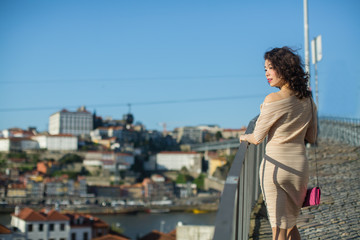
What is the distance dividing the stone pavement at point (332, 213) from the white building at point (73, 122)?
62.1 meters

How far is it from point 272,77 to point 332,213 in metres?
1.23

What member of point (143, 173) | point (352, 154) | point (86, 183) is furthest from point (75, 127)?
point (352, 154)

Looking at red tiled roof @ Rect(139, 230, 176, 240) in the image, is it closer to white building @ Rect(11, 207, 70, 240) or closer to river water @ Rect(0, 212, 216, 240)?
river water @ Rect(0, 212, 216, 240)

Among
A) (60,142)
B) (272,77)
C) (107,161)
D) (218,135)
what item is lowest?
(107,161)

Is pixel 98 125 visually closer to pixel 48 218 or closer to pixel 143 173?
pixel 143 173

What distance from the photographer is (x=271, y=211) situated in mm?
1193

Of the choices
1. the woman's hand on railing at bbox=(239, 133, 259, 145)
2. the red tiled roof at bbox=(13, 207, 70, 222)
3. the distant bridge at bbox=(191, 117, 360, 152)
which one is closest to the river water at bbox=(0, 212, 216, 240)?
the red tiled roof at bbox=(13, 207, 70, 222)

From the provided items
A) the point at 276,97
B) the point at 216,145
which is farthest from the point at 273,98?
the point at 216,145

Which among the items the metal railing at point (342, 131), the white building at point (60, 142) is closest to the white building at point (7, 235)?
the metal railing at point (342, 131)

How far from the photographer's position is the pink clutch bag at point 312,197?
1204 mm

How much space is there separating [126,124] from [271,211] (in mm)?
70038

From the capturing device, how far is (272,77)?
48.6 inches

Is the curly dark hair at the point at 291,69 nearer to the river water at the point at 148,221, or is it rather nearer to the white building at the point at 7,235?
the white building at the point at 7,235

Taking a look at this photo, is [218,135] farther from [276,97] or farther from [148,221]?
[276,97]
